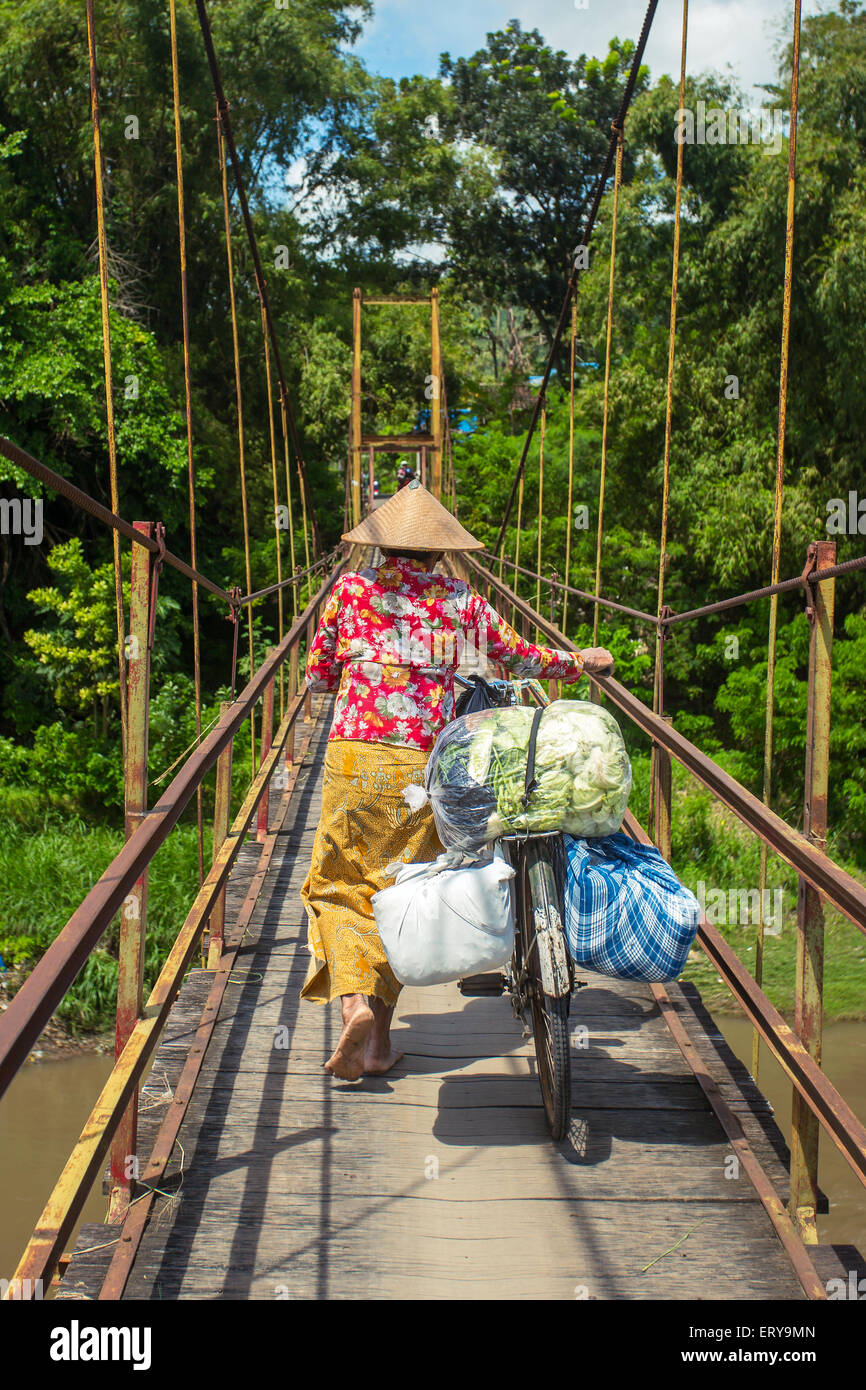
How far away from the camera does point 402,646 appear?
2.04 metres

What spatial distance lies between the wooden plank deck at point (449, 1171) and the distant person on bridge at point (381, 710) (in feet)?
0.59

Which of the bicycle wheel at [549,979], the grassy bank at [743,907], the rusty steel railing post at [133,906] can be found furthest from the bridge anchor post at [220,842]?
the grassy bank at [743,907]

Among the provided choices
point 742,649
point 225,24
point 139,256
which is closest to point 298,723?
point 742,649

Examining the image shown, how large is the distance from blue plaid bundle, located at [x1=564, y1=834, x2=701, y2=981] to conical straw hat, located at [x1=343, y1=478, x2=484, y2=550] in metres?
0.56

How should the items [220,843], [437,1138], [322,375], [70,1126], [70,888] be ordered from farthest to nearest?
1. [322,375]
2. [70,888]
3. [70,1126]
4. [220,843]
5. [437,1138]

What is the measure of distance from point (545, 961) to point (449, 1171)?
0.36 m

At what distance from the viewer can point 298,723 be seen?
5.93 metres

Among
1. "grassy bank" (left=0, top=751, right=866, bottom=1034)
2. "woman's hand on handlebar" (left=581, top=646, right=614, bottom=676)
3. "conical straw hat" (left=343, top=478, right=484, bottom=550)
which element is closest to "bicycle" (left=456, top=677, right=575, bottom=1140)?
"woman's hand on handlebar" (left=581, top=646, right=614, bottom=676)

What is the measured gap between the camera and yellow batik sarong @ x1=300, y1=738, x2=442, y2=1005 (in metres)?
2.02

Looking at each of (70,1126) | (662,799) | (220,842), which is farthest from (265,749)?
(70,1126)

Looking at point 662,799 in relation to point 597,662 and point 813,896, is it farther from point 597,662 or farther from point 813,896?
point 813,896

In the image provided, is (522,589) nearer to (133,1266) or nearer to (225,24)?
(225,24)

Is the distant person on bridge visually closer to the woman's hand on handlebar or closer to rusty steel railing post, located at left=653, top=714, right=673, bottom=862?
the woman's hand on handlebar
